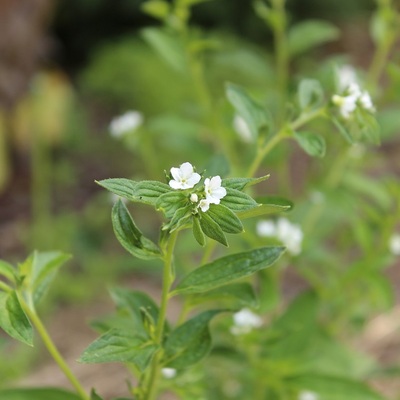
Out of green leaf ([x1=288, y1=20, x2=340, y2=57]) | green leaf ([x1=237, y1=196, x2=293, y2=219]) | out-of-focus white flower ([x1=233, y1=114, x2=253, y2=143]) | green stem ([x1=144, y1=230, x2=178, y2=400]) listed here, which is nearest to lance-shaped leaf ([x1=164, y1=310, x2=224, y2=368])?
green stem ([x1=144, y1=230, x2=178, y2=400])

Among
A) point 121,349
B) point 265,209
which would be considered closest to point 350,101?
point 265,209

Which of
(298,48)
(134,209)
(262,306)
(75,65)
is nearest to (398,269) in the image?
(134,209)

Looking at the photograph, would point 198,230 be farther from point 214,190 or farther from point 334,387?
point 334,387

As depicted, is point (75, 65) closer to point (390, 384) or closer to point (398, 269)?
point (398, 269)

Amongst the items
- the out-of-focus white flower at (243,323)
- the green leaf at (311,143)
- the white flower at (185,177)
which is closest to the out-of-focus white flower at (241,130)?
the out-of-focus white flower at (243,323)

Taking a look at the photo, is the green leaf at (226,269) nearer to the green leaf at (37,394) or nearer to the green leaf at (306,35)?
the green leaf at (37,394)

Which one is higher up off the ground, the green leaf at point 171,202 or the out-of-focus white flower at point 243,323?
the out-of-focus white flower at point 243,323
